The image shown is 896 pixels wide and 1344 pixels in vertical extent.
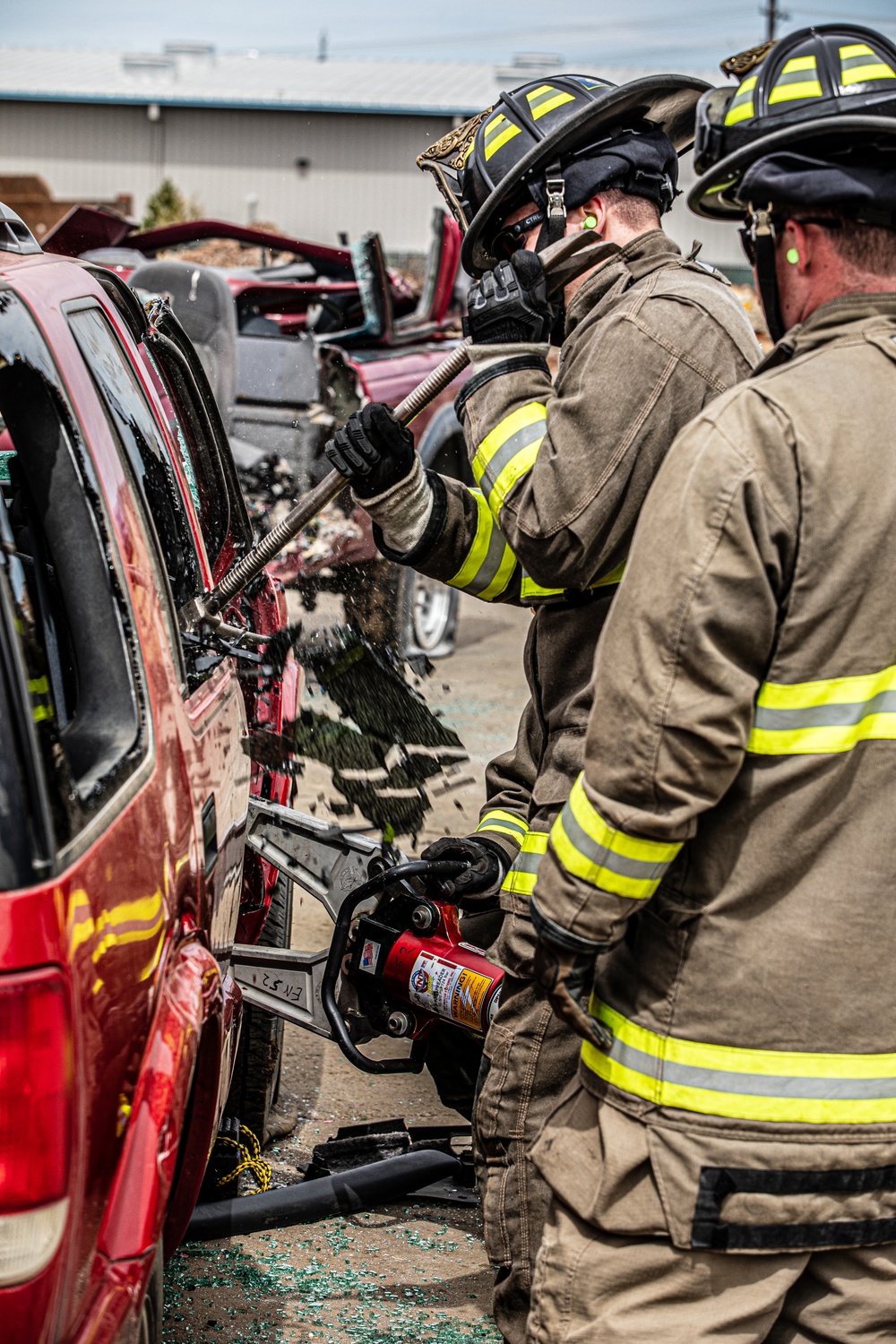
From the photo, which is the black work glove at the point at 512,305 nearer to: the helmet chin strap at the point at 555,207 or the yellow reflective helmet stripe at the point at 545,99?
the helmet chin strap at the point at 555,207

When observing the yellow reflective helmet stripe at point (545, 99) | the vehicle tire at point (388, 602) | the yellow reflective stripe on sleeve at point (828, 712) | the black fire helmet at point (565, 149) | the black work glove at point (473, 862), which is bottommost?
the vehicle tire at point (388, 602)

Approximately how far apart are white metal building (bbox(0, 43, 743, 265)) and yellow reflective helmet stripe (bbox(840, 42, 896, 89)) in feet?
110

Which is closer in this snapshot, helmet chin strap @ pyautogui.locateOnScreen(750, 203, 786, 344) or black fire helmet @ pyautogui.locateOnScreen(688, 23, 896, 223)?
black fire helmet @ pyautogui.locateOnScreen(688, 23, 896, 223)

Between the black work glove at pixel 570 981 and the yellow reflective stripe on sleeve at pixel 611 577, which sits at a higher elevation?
the yellow reflective stripe on sleeve at pixel 611 577

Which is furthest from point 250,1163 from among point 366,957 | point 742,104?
point 742,104

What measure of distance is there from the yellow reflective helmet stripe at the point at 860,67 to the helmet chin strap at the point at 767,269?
0.74ft

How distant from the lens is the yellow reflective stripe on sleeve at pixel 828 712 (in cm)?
185

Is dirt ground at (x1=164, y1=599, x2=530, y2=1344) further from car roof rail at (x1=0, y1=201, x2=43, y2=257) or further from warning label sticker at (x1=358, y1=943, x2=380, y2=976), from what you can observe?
car roof rail at (x1=0, y1=201, x2=43, y2=257)

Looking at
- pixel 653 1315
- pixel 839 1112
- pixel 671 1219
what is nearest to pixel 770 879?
pixel 839 1112

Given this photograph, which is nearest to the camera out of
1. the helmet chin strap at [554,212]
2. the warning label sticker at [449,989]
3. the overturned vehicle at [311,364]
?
the helmet chin strap at [554,212]

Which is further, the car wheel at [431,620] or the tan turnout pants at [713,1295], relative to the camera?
the car wheel at [431,620]

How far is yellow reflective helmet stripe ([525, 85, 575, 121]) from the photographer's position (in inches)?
115

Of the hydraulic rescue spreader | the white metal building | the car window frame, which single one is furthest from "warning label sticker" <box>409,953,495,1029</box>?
the white metal building

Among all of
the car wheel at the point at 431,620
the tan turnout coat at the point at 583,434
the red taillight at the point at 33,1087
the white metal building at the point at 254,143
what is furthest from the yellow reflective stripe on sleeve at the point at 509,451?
the white metal building at the point at 254,143
